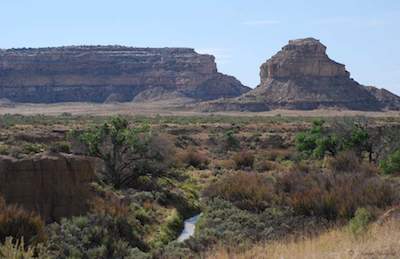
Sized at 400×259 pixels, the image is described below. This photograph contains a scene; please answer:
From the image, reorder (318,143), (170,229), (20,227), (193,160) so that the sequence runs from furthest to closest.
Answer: (193,160), (318,143), (170,229), (20,227)

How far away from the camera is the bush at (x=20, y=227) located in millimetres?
16516

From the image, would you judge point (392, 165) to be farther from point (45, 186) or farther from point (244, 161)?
point (45, 186)

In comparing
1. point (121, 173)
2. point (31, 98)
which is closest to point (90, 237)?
point (121, 173)

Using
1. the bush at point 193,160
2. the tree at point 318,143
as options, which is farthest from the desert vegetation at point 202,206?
the bush at point 193,160

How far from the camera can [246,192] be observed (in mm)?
27062

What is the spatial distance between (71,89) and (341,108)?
8184 centimetres

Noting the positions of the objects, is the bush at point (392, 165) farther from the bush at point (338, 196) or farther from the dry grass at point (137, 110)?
the dry grass at point (137, 110)

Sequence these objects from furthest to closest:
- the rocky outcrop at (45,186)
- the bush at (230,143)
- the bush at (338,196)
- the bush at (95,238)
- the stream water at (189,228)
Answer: the bush at (230,143) → the stream water at (189,228) → the bush at (338,196) → the rocky outcrop at (45,186) → the bush at (95,238)

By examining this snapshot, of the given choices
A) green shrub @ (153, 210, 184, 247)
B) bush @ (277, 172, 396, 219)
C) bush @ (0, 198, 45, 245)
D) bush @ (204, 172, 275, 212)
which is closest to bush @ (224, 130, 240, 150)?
bush @ (204, 172, 275, 212)

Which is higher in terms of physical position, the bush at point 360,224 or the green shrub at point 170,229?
the bush at point 360,224

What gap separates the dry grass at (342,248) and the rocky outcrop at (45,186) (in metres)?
10.0

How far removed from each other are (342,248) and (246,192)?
605 inches

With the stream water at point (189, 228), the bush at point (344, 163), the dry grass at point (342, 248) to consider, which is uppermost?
the dry grass at point (342, 248)

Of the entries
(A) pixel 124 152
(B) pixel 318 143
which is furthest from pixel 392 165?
(A) pixel 124 152
